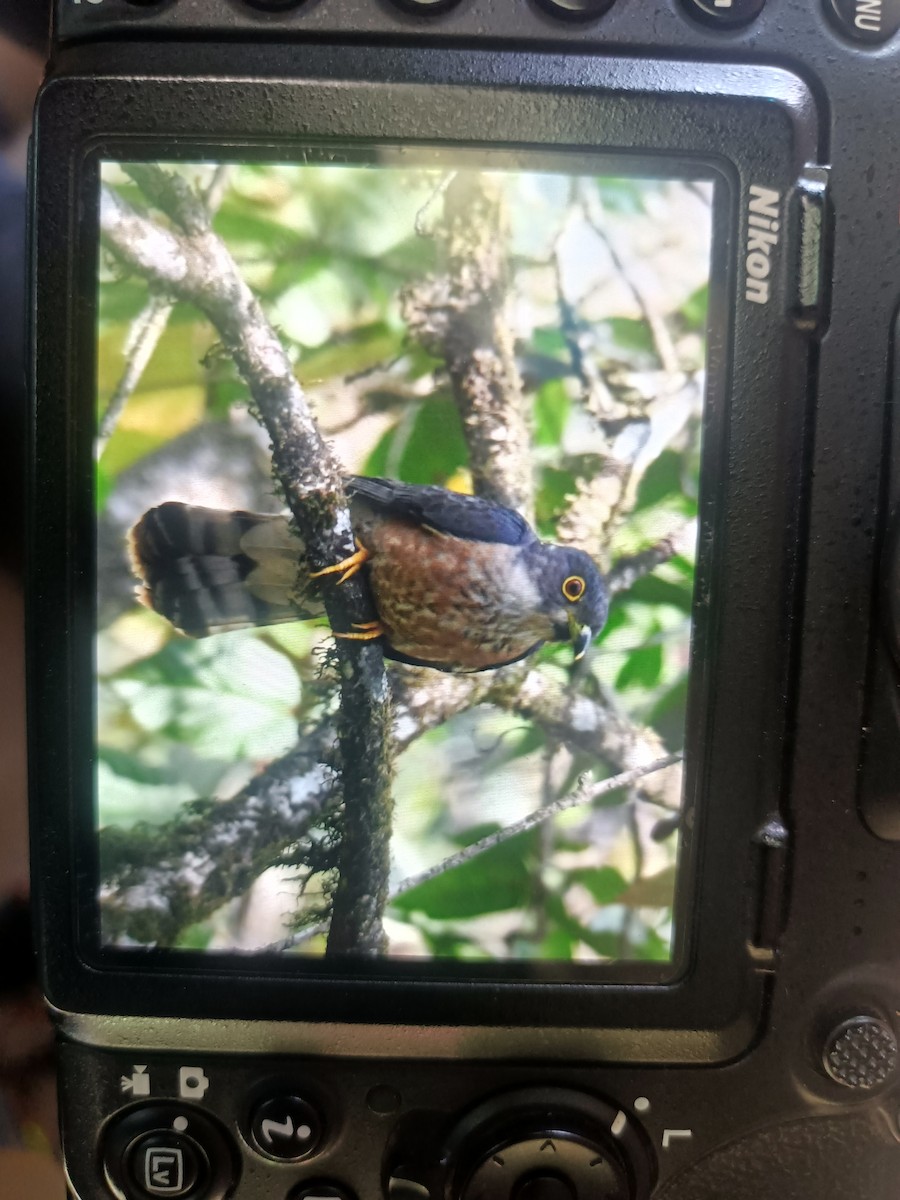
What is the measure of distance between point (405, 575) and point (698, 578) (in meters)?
0.13

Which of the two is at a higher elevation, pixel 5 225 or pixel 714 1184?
pixel 5 225

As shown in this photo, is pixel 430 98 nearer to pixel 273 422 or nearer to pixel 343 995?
pixel 273 422

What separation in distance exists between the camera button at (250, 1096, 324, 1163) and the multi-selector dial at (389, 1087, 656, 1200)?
0.04 metres

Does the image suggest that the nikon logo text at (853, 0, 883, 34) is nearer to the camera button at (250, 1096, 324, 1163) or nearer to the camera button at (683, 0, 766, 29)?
the camera button at (683, 0, 766, 29)

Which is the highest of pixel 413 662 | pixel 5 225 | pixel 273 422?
pixel 5 225

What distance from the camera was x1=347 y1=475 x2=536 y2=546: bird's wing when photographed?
38 cm

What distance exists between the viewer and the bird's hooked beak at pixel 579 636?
381 millimetres

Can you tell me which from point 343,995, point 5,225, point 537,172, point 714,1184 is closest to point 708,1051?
point 714,1184

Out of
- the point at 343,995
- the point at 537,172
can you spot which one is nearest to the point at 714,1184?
the point at 343,995

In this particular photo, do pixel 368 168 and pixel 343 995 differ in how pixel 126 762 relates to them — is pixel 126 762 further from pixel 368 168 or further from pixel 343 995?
pixel 368 168

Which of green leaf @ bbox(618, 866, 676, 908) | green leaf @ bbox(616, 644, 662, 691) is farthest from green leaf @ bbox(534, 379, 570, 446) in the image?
green leaf @ bbox(618, 866, 676, 908)

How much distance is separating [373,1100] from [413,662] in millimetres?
212

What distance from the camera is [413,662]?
15.3 inches

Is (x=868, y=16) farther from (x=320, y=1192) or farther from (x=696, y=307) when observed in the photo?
(x=320, y=1192)
